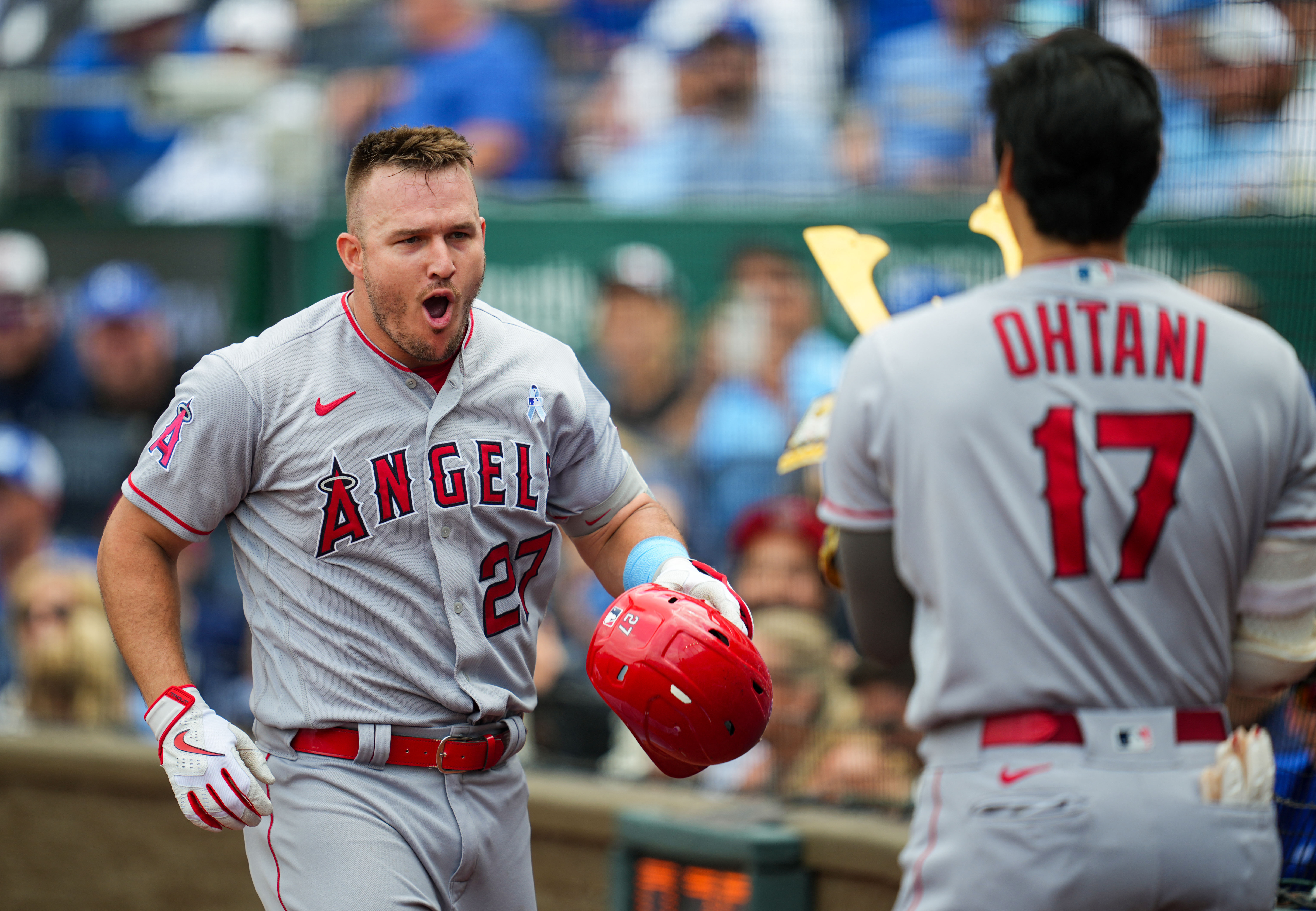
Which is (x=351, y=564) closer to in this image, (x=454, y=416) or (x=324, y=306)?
(x=454, y=416)

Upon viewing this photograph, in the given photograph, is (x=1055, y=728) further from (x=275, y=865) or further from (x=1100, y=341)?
(x=275, y=865)

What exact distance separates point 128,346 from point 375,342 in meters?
3.32

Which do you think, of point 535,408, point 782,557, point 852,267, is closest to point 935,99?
point 782,557

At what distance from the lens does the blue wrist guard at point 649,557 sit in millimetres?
3145

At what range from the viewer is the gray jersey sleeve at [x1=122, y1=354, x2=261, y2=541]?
294 centimetres

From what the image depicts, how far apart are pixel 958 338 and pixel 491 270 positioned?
356 cm

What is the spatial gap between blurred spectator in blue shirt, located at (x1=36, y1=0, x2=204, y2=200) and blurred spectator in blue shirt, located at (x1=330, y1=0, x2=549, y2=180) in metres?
1.00

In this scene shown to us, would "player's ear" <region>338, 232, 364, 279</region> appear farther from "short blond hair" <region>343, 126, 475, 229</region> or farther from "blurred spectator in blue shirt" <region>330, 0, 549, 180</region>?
"blurred spectator in blue shirt" <region>330, 0, 549, 180</region>

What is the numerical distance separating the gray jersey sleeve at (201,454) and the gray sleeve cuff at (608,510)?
0.71 m

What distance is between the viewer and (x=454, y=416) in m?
3.07

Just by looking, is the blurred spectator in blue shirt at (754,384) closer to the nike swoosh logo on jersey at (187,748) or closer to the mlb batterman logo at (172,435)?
the mlb batterman logo at (172,435)

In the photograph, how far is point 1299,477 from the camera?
222cm

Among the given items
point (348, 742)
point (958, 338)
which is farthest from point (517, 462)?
point (958, 338)

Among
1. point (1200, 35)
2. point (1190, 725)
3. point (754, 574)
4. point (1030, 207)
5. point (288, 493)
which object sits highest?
point (1200, 35)
